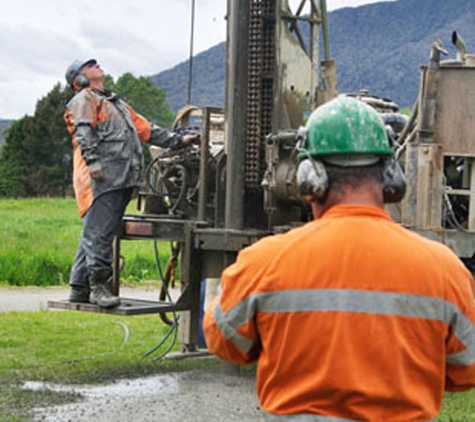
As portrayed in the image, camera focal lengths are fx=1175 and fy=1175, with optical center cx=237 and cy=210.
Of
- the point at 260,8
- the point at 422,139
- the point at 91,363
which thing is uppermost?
the point at 260,8

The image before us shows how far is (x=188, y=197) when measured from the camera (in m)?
8.99

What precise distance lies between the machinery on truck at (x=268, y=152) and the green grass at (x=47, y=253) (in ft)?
27.2

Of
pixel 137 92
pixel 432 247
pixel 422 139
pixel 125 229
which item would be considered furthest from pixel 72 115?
pixel 137 92

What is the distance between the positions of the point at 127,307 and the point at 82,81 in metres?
1.68

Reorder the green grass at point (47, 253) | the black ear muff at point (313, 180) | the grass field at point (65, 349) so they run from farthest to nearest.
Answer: the green grass at point (47, 253) → the grass field at point (65, 349) → the black ear muff at point (313, 180)

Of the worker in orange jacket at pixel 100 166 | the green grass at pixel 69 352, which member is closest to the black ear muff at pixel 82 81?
the worker in orange jacket at pixel 100 166

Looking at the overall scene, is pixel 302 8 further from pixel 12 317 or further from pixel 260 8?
pixel 12 317

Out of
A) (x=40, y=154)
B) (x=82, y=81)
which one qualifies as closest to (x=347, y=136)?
(x=82, y=81)

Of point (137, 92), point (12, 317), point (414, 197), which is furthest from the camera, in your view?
point (137, 92)

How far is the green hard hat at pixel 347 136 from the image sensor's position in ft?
9.97

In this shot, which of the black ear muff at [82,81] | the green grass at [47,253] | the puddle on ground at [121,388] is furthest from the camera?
the green grass at [47,253]

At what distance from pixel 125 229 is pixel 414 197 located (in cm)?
249

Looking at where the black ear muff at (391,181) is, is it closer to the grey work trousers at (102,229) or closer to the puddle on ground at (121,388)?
the puddle on ground at (121,388)

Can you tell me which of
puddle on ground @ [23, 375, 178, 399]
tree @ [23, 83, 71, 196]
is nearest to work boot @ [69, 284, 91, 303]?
puddle on ground @ [23, 375, 178, 399]
